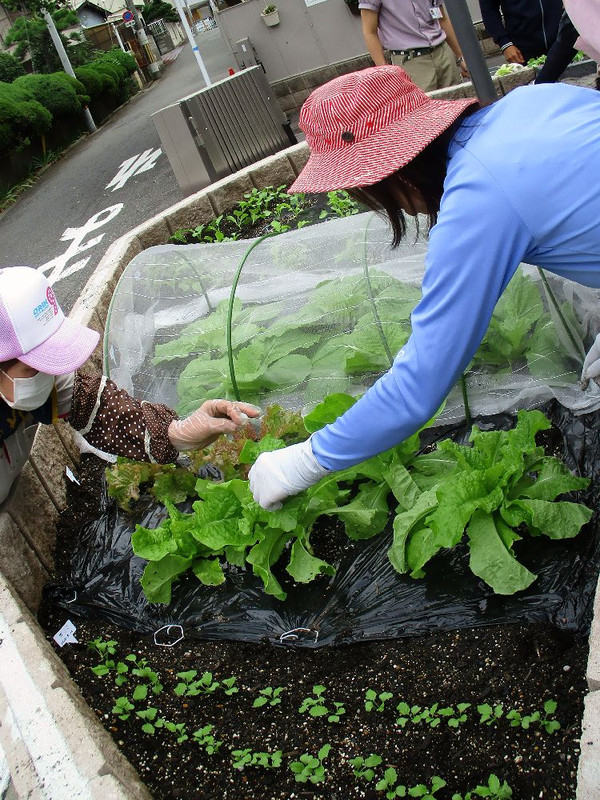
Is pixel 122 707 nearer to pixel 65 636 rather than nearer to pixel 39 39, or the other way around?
pixel 65 636

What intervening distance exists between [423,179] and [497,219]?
0.34 meters

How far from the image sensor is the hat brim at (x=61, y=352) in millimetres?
2490

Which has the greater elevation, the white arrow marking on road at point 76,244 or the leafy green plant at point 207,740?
the white arrow marking on road at point 76,244

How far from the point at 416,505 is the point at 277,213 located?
4127 mm

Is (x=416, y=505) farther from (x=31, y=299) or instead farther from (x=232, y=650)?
(x=31, y=299)

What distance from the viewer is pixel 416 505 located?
2643mm

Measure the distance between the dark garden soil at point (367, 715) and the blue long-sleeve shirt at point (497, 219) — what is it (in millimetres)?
939

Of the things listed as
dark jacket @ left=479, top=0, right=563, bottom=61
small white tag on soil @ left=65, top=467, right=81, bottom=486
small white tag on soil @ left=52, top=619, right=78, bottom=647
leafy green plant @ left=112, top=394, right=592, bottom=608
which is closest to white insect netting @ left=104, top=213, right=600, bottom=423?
leafy green plant @ left=112, top=394, right=592, bottom=608

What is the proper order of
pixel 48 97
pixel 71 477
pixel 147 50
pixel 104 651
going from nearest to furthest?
1. pixel 104 651
2. pixel 71 477
3. pixel 48 97
4. pixel 147 50

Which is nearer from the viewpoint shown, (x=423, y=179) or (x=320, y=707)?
(x=423, y=179)

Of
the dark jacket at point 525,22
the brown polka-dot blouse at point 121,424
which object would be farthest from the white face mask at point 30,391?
the dark jacket at point 525,22

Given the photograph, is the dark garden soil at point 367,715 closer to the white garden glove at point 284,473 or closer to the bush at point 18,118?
the white garden glove at point 284,473

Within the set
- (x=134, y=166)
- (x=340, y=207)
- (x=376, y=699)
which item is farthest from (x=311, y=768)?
(x=134, y=166)

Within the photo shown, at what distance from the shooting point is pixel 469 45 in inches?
182
